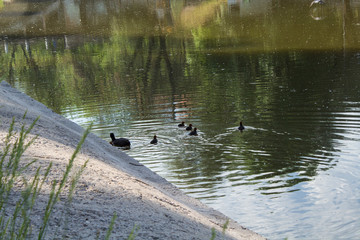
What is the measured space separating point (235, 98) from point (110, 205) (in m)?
10.4

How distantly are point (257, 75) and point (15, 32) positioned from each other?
25378 mm

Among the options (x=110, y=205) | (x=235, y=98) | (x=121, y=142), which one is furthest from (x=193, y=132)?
(x=110, y=205)

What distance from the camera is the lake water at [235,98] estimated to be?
9422mm

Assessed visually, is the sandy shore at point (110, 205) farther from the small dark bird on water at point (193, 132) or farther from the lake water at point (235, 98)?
the small dark bird on water at point (193, 132)

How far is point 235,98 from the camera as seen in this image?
53.3ft

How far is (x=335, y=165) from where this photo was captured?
34.7ft

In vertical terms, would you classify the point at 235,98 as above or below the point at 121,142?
above

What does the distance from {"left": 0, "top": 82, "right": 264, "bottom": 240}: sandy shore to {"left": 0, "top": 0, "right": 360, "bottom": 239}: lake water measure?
0.99m

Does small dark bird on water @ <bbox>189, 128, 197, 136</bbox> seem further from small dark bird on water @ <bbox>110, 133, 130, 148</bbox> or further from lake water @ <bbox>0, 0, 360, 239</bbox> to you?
small dark bird on water @ <bbox>110, 133, 130, 148</bbox>

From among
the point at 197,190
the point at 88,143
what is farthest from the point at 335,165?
the point at 88,143

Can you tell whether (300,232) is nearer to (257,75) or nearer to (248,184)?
(248,184)

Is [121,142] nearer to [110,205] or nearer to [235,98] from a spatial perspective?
[235,98]

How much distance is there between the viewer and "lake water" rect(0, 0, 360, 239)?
942 centimetres

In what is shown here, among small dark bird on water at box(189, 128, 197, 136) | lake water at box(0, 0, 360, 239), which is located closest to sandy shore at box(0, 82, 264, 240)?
lake water at box(0, 0, 360, 239)
